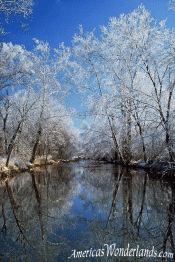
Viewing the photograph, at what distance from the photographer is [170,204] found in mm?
3395

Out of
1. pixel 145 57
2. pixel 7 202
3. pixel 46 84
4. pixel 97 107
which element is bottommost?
pixel 7 202

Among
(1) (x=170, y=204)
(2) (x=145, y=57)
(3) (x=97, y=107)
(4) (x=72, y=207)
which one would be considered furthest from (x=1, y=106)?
(1) (x=170, y=204)

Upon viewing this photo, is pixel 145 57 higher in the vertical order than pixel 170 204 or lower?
higher

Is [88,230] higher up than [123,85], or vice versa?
[123,85]

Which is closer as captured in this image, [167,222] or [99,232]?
[99,232]

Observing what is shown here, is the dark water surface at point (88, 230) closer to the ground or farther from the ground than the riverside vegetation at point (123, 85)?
closer to the ground

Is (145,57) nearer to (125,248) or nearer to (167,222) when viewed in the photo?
(167,222)

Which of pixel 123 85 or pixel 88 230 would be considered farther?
pixel 123 85

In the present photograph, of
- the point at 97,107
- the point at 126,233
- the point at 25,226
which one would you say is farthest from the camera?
the point at 97,107

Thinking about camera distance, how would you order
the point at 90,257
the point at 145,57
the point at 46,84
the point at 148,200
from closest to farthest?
1. the point at 90,257
2. the point at 148,200
3. the point at 145,57
4. the point at 46,84

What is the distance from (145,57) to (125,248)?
685 centimetres

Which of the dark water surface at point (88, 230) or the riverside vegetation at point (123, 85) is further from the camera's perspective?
the riverside vegetation at point (123, 85)

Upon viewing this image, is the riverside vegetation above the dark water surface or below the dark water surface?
above

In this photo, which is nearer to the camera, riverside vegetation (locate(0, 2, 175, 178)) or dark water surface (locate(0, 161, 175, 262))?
dark water surface (locate(0, 161, 175, 262))
